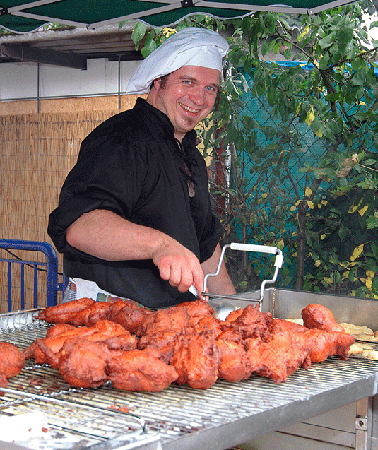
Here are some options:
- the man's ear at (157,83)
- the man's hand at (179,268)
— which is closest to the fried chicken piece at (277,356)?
the man's hand at (179,268)

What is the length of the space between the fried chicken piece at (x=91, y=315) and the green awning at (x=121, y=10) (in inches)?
77.4

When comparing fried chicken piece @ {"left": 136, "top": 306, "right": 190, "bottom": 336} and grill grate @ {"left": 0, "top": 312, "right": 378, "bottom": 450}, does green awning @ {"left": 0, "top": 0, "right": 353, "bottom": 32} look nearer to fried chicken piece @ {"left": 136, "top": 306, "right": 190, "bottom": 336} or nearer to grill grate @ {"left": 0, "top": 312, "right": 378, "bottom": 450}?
fried chicken piece @ {"left": 136, "top": 306, "right": 190, "bottom": 336}

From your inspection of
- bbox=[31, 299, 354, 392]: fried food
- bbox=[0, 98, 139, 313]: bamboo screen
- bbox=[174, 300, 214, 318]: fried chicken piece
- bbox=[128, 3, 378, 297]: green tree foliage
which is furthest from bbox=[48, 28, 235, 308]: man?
bbox=[0, 98, 139, 313]: bamboo screen

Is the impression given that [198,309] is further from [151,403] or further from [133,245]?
[151,403]

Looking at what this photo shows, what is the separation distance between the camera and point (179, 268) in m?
1.90

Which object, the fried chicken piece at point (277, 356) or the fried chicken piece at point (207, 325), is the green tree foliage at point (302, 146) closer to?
the fried chicken piece at point (207, 325)

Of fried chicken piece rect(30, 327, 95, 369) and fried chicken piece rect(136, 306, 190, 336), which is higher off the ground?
fried chicken piece rect(136, 306, 190, 336)

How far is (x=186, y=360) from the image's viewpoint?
56.8 inches

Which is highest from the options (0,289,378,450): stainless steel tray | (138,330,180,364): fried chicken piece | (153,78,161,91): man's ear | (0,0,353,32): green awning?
(0,0,353,32): green awning

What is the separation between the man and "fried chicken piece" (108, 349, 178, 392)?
2.29ft

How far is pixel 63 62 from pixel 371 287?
4239 millimetres

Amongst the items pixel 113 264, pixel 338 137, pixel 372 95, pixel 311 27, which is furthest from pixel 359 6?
pixel 113 264

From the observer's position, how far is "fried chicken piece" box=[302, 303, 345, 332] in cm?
192

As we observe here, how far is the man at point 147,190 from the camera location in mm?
2320
